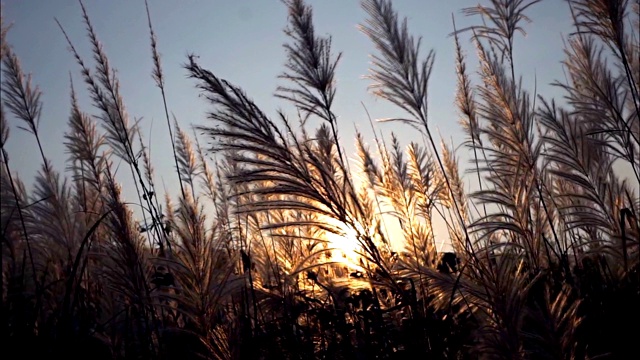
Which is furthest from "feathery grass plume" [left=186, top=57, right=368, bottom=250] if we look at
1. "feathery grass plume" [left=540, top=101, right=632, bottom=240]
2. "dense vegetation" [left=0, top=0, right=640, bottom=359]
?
"feathery grass plume" [left=540, top=101, right=632, bottom=240]

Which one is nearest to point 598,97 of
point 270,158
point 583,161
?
point 583,161

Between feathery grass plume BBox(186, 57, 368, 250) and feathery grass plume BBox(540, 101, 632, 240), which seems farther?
feathery grass plume BBox(540, 101, 632, 240)

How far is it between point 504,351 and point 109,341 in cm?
193

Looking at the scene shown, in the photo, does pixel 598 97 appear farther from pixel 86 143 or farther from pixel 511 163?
pixel 86 143

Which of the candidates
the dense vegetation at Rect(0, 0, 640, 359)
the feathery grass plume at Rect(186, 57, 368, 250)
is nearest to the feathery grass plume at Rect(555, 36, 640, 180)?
the dense vegetation at Rect(0, 0, 640, 359)

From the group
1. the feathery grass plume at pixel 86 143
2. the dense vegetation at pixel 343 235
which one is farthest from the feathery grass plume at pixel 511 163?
the feathery grass plume at pixel 86 143

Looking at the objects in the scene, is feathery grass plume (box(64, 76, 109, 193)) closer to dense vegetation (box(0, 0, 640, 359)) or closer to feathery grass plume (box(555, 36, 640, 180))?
dense vegetation (box(0, 0, 640, 359))

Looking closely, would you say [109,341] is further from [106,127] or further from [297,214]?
[106,127]

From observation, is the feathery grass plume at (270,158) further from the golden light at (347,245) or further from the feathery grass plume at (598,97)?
the feathery grass plume at (598,97)

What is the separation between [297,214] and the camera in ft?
13.8

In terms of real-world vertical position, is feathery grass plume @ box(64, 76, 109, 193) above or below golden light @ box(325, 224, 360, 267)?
above

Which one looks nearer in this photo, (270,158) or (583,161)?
(270,158)

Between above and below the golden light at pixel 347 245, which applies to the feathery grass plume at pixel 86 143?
above

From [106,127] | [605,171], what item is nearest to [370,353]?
[605,171]
